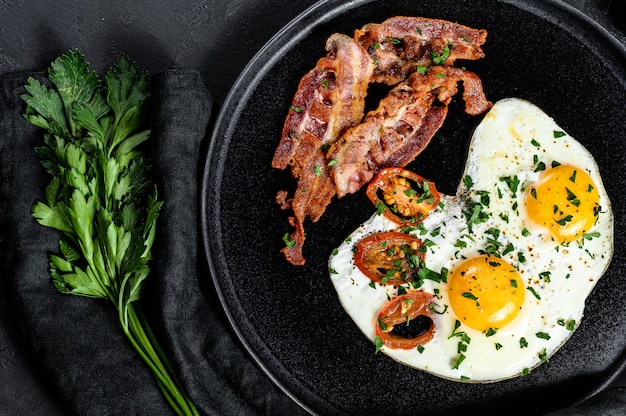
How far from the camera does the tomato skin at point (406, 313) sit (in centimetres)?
404

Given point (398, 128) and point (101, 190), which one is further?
point (398, 128)

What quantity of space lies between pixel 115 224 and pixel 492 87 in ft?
8.43

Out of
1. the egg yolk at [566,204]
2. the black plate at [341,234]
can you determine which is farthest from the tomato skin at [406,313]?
the egg yolk at [566,204]

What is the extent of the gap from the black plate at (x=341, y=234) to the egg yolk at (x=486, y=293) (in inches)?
19.7

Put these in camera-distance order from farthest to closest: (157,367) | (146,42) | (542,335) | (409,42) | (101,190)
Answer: (146,42)
(409,42)
(542,335)
(157,367)
(101,190)

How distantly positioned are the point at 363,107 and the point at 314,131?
0.35 m

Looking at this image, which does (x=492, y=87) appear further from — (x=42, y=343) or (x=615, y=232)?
(x=42, y=343)

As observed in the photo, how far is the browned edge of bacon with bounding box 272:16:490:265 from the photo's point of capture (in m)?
4.07

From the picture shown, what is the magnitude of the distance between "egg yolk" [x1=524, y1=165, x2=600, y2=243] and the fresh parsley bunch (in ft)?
7.67

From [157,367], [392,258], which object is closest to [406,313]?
[392,258]

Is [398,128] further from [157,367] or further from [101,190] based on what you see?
[157,367]

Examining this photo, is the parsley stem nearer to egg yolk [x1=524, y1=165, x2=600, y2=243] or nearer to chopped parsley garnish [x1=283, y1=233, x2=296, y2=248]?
chopped parsley garnish [x1=283, y1=233, x2=296, y2=248]

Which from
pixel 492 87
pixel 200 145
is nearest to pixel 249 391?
pixel 200 145

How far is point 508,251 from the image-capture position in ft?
13.3
